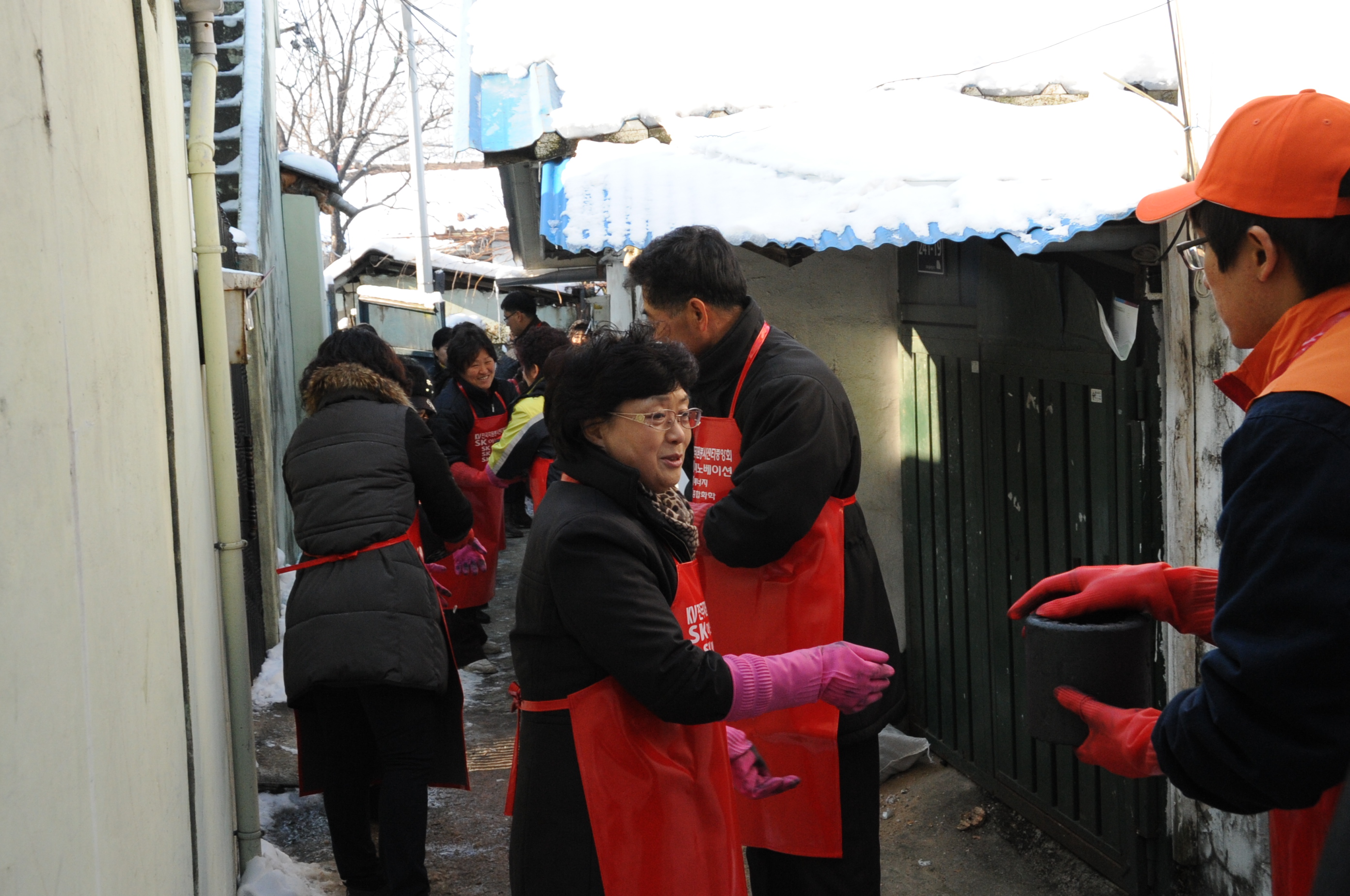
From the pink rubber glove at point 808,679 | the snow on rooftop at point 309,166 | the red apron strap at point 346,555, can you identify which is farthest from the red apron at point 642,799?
the snow on rooftop at point 309,166

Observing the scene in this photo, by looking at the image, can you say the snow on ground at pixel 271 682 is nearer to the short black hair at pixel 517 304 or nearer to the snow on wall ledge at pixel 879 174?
the snow on wall ledge at pixel 879 174

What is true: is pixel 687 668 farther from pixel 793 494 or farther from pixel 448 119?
pixel 448 119

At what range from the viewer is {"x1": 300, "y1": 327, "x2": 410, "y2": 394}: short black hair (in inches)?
166

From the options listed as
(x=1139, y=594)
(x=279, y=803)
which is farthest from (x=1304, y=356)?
(x=279, y=803)

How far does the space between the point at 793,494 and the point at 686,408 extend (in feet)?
1.95

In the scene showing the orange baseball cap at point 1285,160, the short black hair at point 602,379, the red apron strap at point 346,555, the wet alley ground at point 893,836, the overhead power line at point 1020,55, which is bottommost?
the wet alley ground at point 893,836

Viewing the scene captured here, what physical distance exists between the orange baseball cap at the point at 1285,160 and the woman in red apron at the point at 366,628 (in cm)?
292

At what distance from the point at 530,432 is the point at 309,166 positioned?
6.21 m

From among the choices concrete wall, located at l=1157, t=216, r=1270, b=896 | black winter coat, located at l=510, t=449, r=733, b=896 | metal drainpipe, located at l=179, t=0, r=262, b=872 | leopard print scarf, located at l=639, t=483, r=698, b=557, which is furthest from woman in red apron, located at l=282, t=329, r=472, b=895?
concrete wall, located at l=1157, t=216, r=1270, b=896

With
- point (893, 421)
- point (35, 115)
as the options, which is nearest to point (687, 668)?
point (35, 115)

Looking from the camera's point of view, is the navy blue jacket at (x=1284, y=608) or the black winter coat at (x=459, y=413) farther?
the black winter coat at (x=459, y=413)

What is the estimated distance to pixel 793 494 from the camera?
9.93ft

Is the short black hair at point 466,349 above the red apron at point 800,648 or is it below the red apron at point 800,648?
above

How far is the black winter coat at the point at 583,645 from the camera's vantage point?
7.33ft
